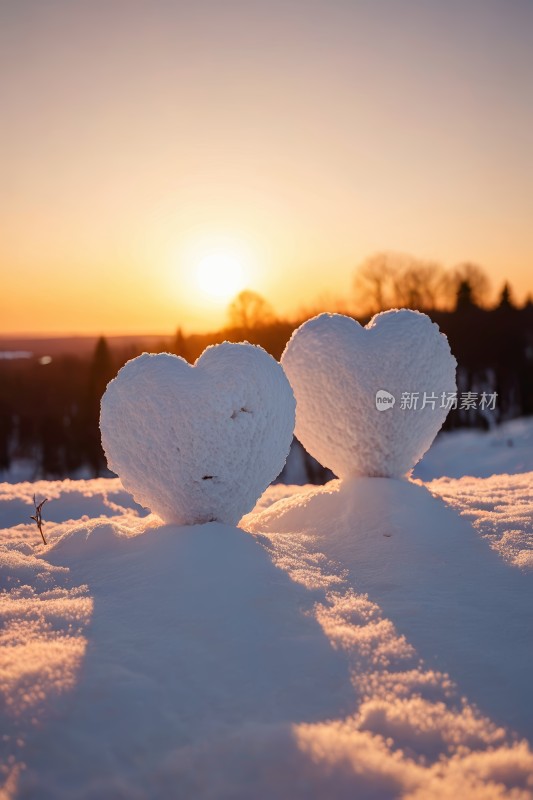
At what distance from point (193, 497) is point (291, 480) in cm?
2213

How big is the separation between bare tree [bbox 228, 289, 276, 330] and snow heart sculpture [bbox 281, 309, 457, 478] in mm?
23555

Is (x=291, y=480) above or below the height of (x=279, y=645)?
below

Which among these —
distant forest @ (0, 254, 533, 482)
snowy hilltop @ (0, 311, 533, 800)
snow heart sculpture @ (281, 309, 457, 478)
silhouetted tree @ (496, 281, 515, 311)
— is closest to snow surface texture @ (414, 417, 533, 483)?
distant forest @ (0, 254, 533, 482)

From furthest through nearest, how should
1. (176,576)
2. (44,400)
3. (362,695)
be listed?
(44,400) → (176,576) → (362,695)

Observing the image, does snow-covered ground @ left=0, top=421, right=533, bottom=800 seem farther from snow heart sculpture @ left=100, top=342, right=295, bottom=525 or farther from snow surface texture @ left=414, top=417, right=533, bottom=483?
snow surface texture @ left=414, top=417, right=533, bottom=483

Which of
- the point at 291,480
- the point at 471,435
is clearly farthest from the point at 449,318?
the point at 291,480

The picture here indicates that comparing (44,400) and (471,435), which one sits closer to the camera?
(471,435)

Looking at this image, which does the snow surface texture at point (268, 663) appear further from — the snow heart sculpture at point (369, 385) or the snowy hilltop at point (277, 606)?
the snow heart sculpture at point (369, 385)

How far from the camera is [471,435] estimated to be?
963 inches

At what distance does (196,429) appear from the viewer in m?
5.58

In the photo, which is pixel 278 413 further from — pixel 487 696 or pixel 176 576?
pixel 487 696

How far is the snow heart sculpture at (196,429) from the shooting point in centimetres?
561

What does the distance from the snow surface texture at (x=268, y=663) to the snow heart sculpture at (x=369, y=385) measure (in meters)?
1.17

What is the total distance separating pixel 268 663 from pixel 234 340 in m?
23.6
